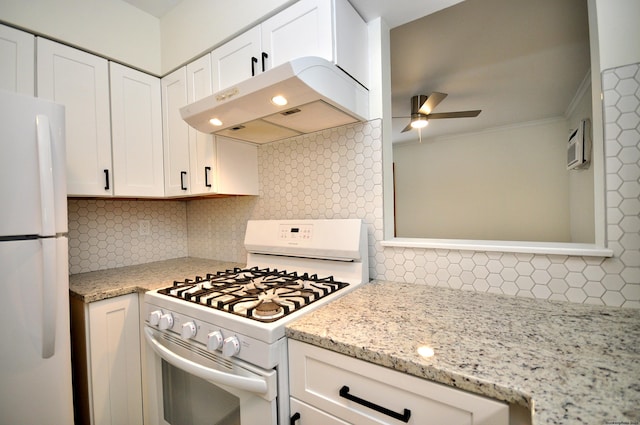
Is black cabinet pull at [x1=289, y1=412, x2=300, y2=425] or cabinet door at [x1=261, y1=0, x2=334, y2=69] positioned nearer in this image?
black cabinet pull at [x1=289, y1=412, x2=300, y2=425]

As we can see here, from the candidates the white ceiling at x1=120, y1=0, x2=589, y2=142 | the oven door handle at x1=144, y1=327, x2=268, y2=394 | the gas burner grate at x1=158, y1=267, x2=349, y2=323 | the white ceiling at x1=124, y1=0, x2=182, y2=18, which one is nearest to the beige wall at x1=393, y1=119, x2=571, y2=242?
the white ceiling at x1=120, y1=0, x2=589, y2=142

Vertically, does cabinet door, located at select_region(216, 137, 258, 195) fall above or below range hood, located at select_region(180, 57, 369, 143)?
below

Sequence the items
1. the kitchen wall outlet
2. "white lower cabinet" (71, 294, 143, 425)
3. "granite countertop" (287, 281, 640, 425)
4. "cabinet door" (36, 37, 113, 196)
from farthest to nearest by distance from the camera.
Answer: the kitchen wall outlet, "cabinet door" (36, 37, 113, 196), "white lower cabinet" (71, 294, 143, 425), "granite countertop" (287, 281, 640, 425)

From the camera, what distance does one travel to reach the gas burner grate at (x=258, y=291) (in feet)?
3.15

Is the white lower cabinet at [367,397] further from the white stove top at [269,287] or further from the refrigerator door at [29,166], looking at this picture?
the refrigerator door at [29,166]

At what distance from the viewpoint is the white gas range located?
33.8 inches

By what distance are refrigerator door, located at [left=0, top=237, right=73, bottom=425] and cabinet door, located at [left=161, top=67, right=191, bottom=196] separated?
75 centimetres

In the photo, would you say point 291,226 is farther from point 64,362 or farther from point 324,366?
point 64,362

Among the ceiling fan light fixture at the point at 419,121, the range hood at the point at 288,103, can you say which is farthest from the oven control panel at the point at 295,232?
the ceiling fan light fixture at the point at 419,121

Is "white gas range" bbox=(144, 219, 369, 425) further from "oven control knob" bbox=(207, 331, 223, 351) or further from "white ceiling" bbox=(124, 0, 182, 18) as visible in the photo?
"white ceiling" bbox=(124, 0, 182, 18)

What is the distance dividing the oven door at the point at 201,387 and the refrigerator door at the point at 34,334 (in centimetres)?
31

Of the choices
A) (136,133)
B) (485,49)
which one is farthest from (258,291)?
(485,49)

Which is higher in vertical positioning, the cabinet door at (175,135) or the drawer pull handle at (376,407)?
the cabinet door at (175,135)

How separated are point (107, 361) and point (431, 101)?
2.93 m
